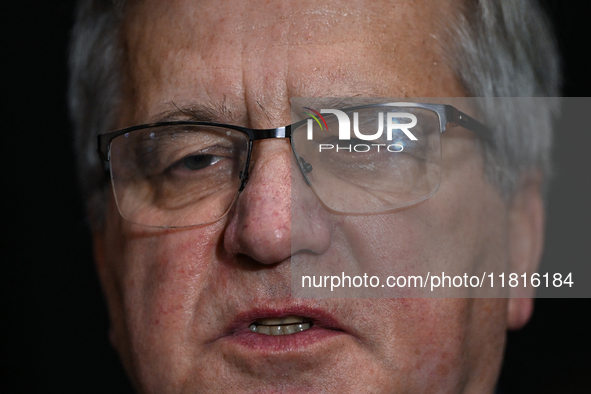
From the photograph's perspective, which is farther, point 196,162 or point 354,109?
point 196,162

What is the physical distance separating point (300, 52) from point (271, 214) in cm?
37

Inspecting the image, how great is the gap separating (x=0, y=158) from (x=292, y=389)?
1750 millimetres

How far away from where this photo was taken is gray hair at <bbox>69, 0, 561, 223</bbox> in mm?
1273

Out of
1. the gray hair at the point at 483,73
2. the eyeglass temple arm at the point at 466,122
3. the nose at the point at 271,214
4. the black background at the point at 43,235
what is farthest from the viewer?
the black background at the point at 43,235

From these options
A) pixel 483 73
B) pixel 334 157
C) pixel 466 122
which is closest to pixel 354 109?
pixel 334 157

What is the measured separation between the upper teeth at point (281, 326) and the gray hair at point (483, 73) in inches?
24.2

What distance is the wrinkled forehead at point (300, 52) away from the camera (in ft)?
3.65

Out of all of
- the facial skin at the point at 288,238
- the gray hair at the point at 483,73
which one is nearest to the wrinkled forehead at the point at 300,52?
the facial skin at the point at 288,238

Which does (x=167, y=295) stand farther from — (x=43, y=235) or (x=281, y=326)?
(x=43, y=235)

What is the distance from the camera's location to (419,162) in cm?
116

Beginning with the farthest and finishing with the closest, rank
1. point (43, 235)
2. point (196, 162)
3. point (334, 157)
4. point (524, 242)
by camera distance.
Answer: point (43, 235) → point (524, 242) → point (196, 162) → point (334, 157)

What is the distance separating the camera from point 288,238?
41.2 inches

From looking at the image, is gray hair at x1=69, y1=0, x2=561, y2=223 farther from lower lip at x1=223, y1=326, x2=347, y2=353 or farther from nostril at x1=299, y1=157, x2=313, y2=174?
lower lip at x1=223, y1=326, x2=347, y2=353

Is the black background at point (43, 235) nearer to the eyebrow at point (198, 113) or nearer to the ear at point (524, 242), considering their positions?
the eyebrow at point (198, 113)
